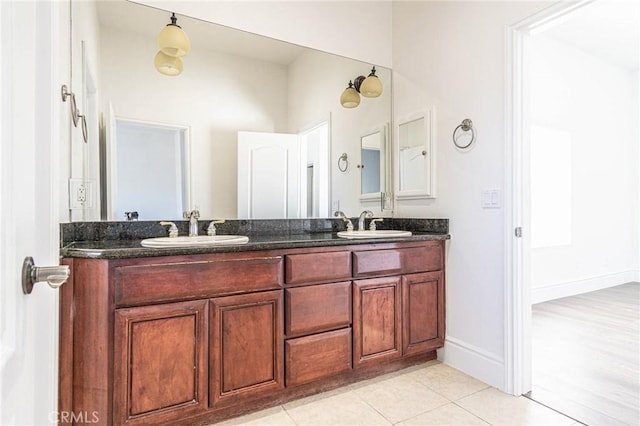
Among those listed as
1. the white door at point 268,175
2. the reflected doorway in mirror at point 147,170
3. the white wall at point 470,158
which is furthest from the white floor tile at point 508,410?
the reflected doorway in mirror at point 147,170

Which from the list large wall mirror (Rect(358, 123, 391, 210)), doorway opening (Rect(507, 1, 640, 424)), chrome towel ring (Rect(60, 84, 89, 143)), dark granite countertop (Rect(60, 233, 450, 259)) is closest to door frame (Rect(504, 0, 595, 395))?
doorway opening (Rect(507, 1, 640, 424))

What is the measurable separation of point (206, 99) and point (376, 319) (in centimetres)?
167

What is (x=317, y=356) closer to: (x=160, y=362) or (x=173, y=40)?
(x=160, y=362)

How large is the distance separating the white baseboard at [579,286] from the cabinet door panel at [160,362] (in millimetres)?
3470

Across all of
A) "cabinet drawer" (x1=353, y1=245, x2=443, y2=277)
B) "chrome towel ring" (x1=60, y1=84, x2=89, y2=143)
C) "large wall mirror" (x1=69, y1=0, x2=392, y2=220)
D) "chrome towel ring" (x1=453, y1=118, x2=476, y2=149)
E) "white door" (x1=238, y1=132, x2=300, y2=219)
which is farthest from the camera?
"white door" (x1=238, y1=132, x2=300, y2=219)

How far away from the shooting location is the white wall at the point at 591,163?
12.0 feet

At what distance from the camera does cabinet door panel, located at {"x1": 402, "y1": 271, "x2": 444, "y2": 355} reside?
2.10 m

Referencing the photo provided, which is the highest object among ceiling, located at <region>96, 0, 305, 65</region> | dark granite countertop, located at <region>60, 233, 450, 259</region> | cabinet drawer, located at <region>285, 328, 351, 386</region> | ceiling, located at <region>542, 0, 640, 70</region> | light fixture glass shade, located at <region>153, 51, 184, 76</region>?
ceiling, located at <region>542, 0, 640, 70</region>

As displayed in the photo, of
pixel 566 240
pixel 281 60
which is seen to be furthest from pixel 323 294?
pixel 566 240

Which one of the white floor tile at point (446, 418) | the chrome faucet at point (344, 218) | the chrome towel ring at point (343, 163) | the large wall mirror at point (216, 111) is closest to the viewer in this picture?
the white floor tile at point (446, 418)

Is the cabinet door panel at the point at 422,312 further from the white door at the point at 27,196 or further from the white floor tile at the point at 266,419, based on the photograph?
the white door at the point at 27,196

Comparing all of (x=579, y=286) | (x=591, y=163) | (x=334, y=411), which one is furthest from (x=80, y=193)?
(x=591, y=163)

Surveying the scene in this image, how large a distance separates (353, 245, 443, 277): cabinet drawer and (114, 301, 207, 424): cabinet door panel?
87 cm

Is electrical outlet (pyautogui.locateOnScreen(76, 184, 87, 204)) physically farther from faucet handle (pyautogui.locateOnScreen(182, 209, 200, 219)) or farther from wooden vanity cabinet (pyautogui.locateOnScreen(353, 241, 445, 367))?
wooden vanity cabinet (pyautogui.locateOnScreen(353, 241, 445, 367))
